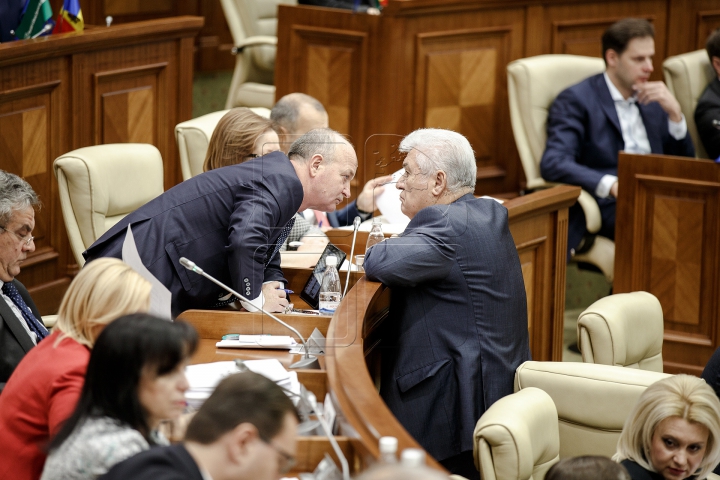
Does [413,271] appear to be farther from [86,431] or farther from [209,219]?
[86,431]

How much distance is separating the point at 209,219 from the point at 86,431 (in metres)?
1.30

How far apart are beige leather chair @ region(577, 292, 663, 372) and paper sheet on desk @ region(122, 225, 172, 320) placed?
4.32 ft

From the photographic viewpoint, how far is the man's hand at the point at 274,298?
3000 millimetres

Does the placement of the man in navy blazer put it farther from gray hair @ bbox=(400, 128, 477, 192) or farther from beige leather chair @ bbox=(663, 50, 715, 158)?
beige leather chair @ bbox=(663, 50, 715, 158)

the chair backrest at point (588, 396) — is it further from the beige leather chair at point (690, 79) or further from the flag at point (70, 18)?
the beige leather chair at point (690, 79)

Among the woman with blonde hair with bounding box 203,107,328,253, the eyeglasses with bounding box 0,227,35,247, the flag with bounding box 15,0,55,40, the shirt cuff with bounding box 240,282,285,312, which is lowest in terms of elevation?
the shirt cuff with bounding box 240,282,285,312

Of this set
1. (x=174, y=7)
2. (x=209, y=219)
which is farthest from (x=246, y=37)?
(x=209, y=219)

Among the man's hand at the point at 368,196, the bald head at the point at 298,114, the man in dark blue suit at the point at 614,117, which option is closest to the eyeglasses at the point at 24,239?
the man's hand at the point at 368,196

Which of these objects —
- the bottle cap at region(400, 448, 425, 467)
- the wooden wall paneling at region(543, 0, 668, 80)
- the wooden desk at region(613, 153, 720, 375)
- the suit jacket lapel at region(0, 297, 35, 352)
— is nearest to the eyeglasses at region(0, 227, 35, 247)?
the suit jacket lapel at region(0, 297, 35, 352)

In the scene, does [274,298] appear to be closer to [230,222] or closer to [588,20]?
[230,222]

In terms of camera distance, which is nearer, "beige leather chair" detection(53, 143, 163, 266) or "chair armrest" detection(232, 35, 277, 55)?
"beige leather chair" detection(53, 143, 163, 266)

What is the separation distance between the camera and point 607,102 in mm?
5289

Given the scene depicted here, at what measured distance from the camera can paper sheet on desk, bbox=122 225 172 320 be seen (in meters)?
2.71

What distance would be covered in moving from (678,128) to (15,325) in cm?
372
